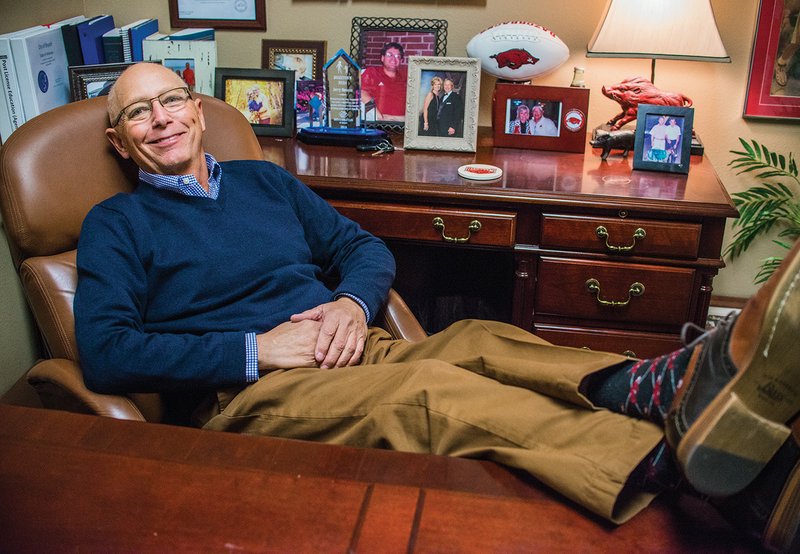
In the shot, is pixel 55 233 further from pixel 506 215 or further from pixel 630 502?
pixel 630 502

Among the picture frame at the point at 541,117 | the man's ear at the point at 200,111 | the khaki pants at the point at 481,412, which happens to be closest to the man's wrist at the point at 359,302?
the khaki pants at the point at 481,412

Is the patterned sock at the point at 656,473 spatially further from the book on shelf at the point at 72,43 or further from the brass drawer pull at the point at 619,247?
the book on shelf at the point at 72,43

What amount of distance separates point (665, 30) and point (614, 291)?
0.74 meters

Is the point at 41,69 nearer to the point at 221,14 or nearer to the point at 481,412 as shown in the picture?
the point at 221,14

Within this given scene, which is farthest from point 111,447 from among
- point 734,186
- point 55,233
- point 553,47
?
point 734,186

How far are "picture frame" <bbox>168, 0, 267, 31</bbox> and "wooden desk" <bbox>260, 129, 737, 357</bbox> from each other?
0.62 m

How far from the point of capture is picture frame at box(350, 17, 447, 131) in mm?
2402

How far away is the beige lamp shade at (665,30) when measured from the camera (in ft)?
6.83

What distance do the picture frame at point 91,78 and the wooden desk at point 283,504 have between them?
4.22ft

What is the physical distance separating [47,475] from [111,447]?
0.31 feet

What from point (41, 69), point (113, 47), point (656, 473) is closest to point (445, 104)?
point (113, 47)

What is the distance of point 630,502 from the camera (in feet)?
3.39

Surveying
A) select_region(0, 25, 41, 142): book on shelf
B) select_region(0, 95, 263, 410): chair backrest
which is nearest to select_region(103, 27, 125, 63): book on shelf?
select_region(0, 25, 41, 142): book on shelf

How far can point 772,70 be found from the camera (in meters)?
2.25
